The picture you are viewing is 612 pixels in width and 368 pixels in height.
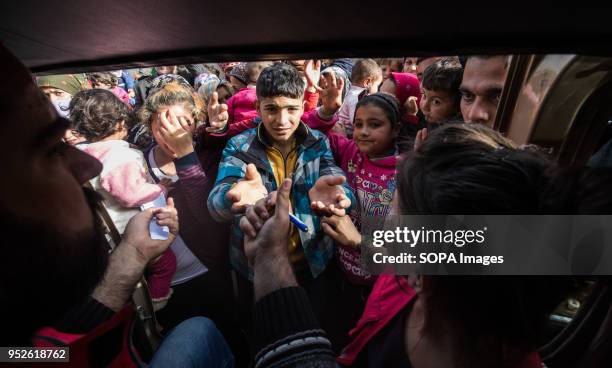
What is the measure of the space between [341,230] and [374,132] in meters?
0.55

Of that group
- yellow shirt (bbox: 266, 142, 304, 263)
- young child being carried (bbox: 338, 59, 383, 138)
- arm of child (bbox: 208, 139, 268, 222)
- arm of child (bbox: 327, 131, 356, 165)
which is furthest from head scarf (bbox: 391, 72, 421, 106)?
arm of child (bbox: 208, 139, 268, 222)

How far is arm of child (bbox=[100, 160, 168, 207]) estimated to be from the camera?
135 centimetres

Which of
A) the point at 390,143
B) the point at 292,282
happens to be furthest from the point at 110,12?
the point at 390,143

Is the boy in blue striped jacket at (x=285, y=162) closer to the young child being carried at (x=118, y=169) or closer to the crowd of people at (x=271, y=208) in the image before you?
the crowd of people at (x=271, y=208)

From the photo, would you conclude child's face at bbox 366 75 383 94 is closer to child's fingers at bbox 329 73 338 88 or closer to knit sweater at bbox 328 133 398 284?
child's fingers at bbox 329 73 338 88

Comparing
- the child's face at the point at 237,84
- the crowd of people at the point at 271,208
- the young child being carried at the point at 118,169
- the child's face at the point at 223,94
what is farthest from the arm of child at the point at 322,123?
the young child being carried at the point at 118,169

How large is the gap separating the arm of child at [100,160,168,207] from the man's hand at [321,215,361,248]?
2.44ft

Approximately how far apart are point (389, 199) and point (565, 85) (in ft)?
2.49

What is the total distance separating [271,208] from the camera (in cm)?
97

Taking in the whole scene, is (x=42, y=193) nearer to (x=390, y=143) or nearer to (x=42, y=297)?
(x=42, y=297)

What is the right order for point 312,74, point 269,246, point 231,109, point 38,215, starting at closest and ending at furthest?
point 38,215, point 269,246, point 312,74, point 231,109

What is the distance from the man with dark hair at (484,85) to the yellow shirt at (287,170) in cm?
74

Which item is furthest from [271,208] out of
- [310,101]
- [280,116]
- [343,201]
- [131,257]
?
[310,101]
